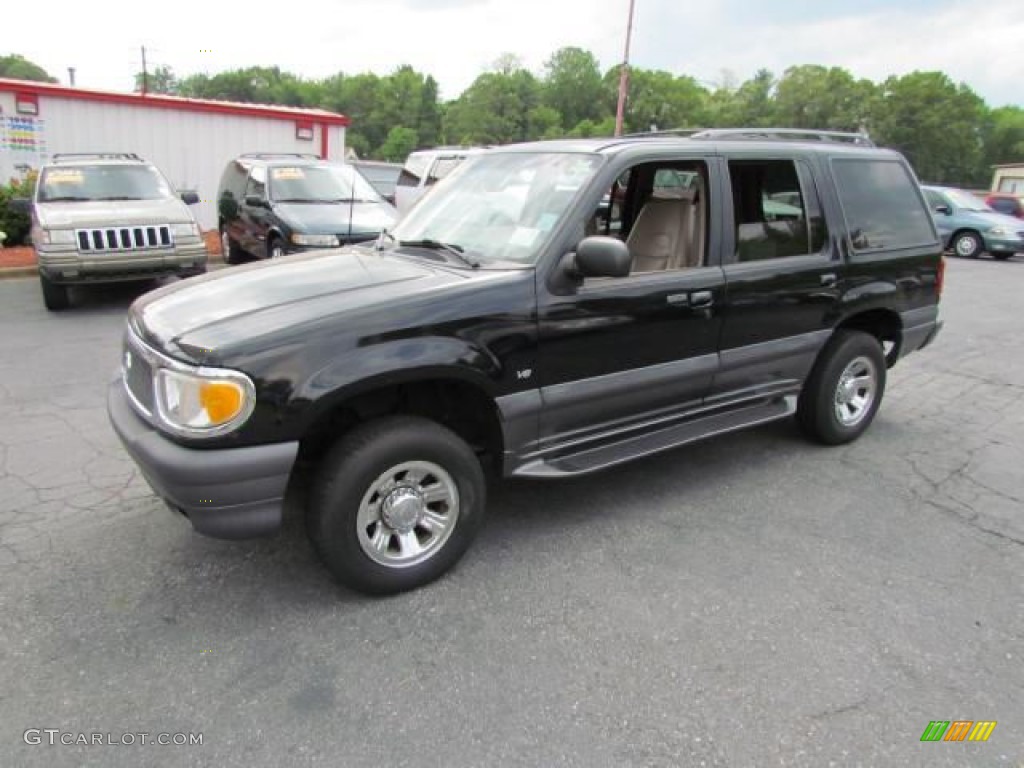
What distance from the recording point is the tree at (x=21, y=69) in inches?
3177

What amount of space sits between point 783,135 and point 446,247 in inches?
93.8

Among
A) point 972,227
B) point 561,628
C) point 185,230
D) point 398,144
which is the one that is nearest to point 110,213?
point 185,230

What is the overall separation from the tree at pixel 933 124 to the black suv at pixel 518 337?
2942 inches

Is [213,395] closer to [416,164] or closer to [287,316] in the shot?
[287,316]

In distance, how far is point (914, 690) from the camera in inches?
101

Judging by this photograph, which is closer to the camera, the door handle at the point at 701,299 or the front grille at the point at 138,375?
the front grille at the point at 138,375

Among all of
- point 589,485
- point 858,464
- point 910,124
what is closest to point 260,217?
point 589,485

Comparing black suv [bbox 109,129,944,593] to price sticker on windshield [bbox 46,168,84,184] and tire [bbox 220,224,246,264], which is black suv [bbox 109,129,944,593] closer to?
price sticker on windshield [bbox 46,168,84,184]

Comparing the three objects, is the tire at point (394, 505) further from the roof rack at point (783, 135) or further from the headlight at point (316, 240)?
the headlight at point (316, 240)

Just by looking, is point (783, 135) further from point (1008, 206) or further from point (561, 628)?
point (1008, 206)

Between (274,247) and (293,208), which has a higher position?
(293,208)

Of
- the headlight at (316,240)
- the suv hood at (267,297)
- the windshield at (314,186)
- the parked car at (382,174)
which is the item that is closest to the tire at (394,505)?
the suv hood at (267,297)

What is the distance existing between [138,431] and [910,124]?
8407 centimetres

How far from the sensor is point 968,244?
1777 centimetres
